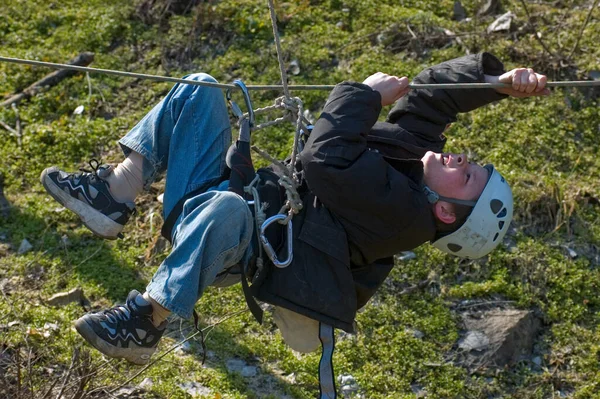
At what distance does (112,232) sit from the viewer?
4477mm

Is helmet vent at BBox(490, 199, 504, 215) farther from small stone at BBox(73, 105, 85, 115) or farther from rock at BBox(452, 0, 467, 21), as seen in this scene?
small stone at BBox(73, 105, 85, 115)

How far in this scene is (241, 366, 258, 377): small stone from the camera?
17.4ft

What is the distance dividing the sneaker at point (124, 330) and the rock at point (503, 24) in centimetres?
407

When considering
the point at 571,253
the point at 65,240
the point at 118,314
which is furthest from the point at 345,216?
the point at 65,240

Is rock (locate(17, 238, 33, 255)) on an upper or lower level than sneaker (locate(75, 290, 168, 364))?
lower

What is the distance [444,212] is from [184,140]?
1196mm

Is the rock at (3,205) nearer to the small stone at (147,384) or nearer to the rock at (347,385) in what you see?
the small stone at (147,384)

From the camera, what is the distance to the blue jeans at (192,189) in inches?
159

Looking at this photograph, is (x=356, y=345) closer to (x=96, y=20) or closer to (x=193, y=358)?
(x=193, y=358)

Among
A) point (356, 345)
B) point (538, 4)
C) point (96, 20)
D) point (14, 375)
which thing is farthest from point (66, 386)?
point (538, 4)

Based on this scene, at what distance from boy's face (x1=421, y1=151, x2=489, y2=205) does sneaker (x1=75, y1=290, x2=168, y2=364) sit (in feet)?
4.42

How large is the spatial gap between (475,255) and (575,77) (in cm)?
278

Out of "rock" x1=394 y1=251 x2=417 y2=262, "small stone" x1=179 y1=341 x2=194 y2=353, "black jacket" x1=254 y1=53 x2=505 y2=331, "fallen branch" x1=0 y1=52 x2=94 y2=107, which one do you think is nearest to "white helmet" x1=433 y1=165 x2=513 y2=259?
"black jacket" x1=254 y1=53 x2=505 y2=331

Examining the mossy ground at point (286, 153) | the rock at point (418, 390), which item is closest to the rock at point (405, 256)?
the mossy ground at point (286, 153)
